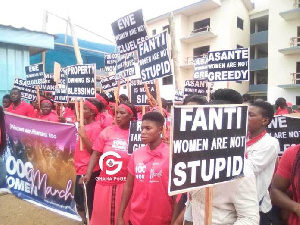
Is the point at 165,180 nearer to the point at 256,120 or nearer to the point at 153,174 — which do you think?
the point at 153,174

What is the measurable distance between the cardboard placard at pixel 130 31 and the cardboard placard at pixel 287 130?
2.31m

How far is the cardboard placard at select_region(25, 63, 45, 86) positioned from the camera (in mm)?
7719

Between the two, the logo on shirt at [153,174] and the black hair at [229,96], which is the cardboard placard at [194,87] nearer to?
the logo on shirt at [153,174]

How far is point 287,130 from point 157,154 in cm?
199

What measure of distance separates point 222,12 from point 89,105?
2451 centimetres

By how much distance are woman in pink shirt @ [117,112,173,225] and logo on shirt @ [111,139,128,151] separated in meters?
0.67

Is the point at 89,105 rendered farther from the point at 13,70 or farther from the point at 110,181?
the point at 13,70

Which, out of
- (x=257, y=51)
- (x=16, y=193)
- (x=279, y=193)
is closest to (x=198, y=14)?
(x=257, y=51)

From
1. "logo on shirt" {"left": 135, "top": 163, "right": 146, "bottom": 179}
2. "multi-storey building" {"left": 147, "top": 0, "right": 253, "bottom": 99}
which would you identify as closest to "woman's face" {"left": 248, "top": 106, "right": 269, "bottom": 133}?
"logo on shirt" {"left": 135, "top": 163, "right": 146, "bottom": 179}

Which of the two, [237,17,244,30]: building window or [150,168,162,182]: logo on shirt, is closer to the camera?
[150,168,162,182]: logo on shirt

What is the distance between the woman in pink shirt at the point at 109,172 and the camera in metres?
3.40

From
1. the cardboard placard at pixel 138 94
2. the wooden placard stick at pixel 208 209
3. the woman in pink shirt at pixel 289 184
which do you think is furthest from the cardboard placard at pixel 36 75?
the wooden placard stick at pixel 208 209

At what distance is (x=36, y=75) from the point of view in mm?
7852

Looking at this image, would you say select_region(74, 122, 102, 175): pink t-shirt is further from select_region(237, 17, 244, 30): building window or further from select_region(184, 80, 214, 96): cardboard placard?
select_region(237, 17, 244, 30): building window
